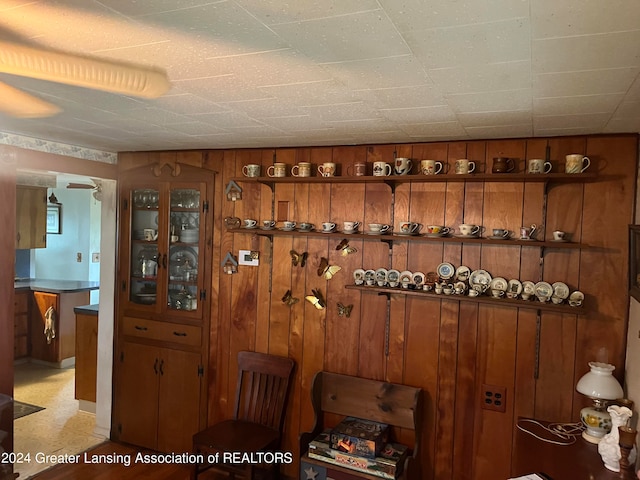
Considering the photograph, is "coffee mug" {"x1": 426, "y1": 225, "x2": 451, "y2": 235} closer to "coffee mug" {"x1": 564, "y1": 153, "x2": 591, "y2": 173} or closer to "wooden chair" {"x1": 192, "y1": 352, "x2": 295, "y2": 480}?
"coffee mug" {"x1": 564, "y1": 153, "x2": 591, "y2": 173}

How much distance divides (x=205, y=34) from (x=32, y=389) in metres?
4.75

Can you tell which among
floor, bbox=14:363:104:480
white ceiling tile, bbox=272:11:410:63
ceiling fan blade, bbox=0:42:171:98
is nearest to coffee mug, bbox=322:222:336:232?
ceiling fan blade, bbox=0:42:171:98

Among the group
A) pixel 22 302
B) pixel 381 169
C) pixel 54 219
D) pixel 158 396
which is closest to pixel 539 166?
pixel 381 169

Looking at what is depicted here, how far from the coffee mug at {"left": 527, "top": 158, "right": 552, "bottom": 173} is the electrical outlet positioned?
1212 millimetres

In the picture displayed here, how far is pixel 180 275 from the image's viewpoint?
132 inches

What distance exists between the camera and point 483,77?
1440 mm

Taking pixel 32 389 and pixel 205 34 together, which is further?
pixel 32 389

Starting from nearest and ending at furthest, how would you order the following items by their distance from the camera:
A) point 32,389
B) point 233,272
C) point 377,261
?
point 377,261 < point 233,272 < point 32,389

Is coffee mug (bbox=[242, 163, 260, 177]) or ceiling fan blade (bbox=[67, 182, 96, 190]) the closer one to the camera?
coffee mug (bbox=[242, 163, 260, 177])

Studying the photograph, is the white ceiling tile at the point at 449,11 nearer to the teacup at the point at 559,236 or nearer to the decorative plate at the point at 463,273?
the teacup at the point at 559,236

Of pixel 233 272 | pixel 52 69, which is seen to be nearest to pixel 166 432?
pixel 233 272

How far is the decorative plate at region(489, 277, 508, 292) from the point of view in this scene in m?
2.46

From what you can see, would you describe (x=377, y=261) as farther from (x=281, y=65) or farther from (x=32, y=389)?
(x=32, y=389)

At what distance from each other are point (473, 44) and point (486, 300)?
1561 millimetres
